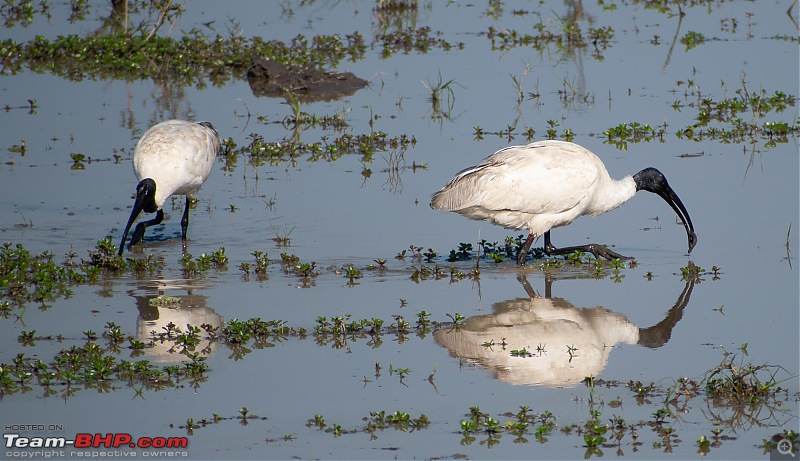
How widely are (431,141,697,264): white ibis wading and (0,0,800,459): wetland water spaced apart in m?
0.37

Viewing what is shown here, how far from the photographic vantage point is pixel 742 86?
15.4 metres

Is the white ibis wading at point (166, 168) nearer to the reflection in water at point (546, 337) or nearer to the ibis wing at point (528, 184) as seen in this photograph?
the ibis wing at point (528, 184)

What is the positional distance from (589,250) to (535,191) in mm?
641

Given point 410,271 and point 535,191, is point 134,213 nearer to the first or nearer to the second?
point 410,271

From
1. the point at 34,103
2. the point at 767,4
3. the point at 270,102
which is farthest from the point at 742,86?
the point at 34,103

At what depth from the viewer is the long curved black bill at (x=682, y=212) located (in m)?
9.43

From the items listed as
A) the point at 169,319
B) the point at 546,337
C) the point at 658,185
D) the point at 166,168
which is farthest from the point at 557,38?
the point at 169,319

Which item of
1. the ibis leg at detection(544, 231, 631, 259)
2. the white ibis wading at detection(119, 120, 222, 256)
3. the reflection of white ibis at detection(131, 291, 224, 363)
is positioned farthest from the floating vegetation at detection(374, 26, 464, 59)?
the reflection of white ibis at detection(131, 291, 224, 363)

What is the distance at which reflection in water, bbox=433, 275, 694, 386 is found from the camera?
6703mm

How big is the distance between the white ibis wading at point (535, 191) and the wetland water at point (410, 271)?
0.37 metres

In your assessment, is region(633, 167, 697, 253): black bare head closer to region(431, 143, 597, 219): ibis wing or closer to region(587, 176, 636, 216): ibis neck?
region(587, 176, 636, 216): ibis neck

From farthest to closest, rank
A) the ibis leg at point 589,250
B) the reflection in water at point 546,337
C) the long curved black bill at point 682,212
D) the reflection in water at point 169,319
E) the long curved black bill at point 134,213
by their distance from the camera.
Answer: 1. the long curved black bill at point 134,213
2. the long curved black bill at point 682,212
3. the ibis leg at point 589,250
4. the reflection in water at point 169,319
5. the reflection in water at point 546,337

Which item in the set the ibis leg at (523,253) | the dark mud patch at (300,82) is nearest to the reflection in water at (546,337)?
the ibis leg at (523,253)

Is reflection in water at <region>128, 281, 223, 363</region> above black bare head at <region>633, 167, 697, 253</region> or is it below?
below
